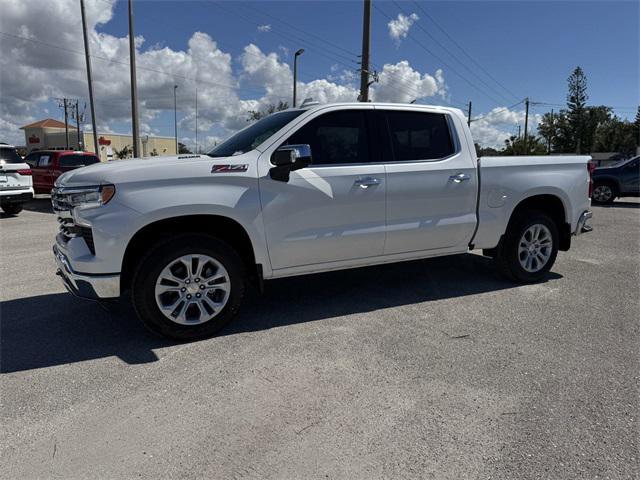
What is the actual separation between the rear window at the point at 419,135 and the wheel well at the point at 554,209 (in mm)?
1232

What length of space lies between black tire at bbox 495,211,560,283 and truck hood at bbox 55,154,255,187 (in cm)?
303

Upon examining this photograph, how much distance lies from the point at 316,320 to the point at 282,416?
1.54 metres

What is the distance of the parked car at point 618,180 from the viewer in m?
14.8

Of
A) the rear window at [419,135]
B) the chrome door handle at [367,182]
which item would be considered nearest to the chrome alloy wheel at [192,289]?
the chrome door handle at [367,182]

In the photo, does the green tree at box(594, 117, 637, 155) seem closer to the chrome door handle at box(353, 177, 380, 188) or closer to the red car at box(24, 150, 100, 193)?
the red car at box(24, 150, 100, 193)

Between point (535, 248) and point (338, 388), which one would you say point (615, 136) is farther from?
point (338, 388)

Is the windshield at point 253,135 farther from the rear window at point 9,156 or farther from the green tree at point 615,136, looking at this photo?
the green tree at point 615,136

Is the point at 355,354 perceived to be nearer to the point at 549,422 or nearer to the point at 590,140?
the point at 549,422

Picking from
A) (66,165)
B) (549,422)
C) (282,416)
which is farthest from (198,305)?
(66,165)

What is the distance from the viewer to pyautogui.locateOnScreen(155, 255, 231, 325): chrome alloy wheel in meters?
3.64

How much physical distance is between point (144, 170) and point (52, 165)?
492 inches

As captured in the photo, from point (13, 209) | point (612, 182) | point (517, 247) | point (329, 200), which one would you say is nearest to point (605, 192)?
point (612, 182)

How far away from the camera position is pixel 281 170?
3.84 meters

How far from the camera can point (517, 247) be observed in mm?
5199
